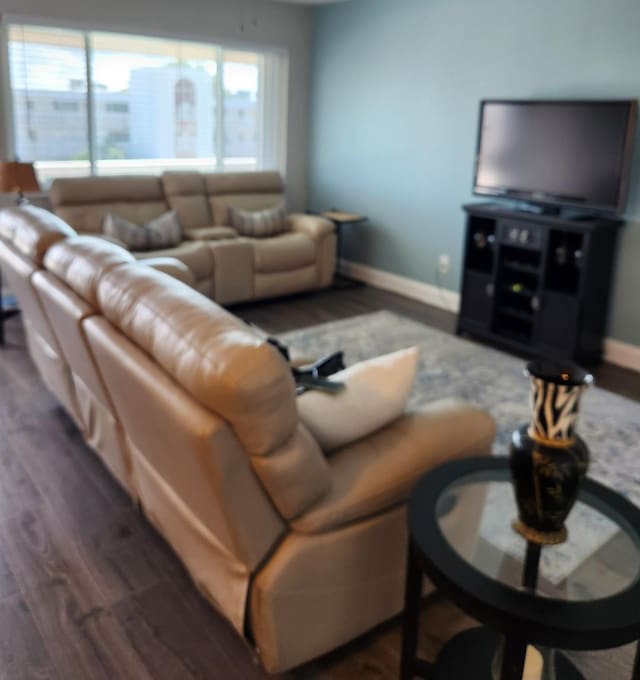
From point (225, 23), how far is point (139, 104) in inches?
38.3

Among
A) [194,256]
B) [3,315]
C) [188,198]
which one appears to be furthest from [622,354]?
[3,315]

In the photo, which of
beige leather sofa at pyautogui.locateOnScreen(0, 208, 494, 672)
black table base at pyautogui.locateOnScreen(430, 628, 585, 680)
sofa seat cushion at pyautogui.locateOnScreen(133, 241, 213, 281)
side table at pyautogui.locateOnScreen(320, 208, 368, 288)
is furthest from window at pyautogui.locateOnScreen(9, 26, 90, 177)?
black table base at pyautogui.locateOnScreen(430, 628, 585, 680)

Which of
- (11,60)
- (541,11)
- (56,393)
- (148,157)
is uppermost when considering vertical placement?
(541,11)

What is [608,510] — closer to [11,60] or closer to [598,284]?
[598,284]

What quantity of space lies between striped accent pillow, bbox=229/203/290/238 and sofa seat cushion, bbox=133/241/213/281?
0.56 metres

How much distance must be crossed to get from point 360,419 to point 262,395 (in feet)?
1.66

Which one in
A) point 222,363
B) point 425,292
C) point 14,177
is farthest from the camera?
point 425,292

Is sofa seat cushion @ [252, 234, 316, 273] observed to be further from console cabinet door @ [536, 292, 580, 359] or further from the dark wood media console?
console cabinet door @ [536, 292, 580, 359]

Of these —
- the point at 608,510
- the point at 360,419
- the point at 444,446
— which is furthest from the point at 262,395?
the point at 608,510

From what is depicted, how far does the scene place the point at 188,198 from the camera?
17.2 feet

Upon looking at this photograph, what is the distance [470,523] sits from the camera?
5.10 ft

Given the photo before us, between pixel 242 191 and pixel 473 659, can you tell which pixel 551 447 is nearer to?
pixel 473 659

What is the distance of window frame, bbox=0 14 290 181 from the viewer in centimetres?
473

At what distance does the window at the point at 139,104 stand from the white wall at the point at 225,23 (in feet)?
0.34
